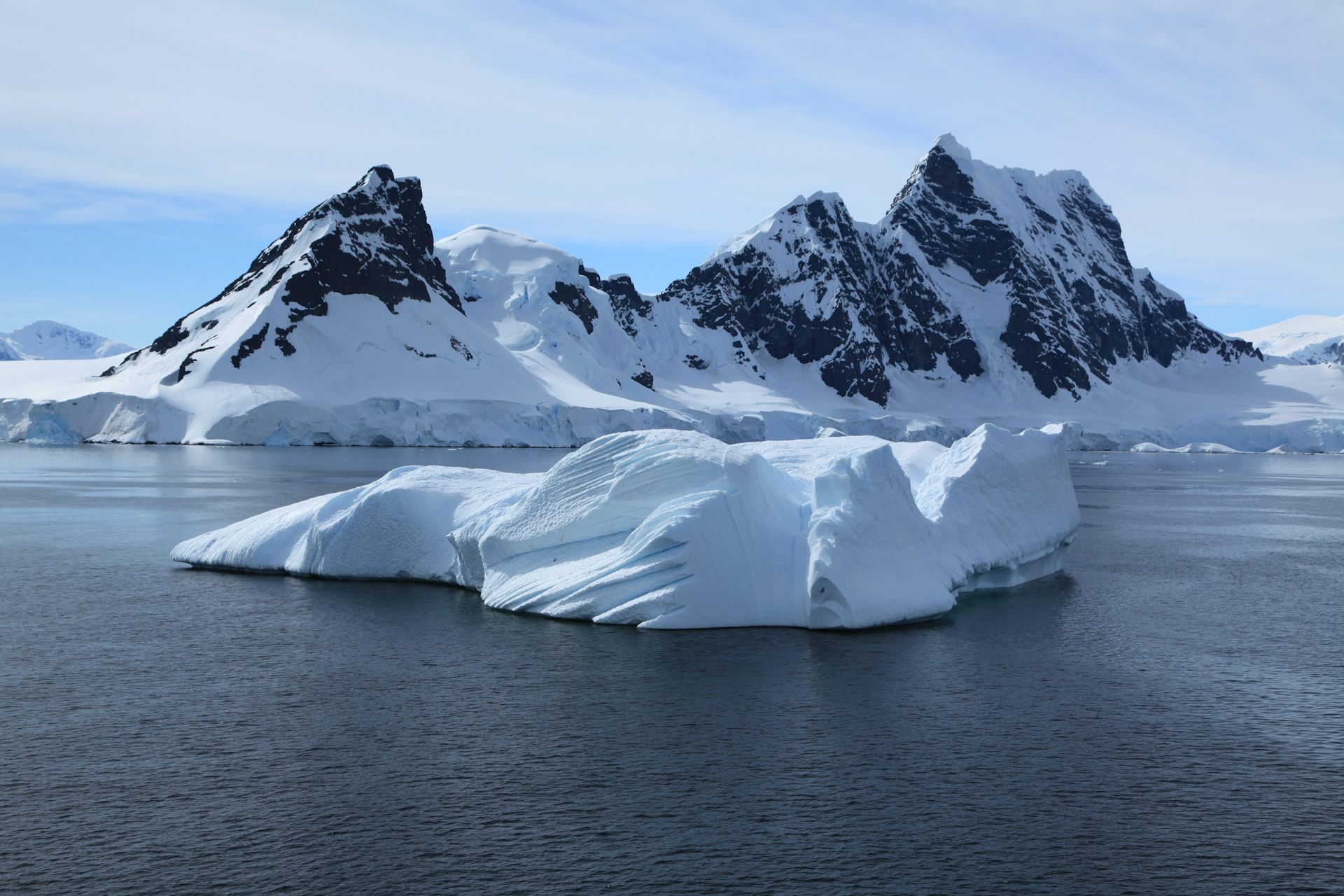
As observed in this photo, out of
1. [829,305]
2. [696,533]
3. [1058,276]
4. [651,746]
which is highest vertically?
[1058,276]

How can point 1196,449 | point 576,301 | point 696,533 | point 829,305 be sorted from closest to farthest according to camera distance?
point 696,533, point 1196,449, point 576,301, point 829,305

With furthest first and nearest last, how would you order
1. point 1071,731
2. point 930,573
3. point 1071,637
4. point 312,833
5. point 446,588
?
point 446,588
point 930,573
point 1071,637
point 1071,731
point 312,833

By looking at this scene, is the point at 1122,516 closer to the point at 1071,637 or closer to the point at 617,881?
the point at 1071,637

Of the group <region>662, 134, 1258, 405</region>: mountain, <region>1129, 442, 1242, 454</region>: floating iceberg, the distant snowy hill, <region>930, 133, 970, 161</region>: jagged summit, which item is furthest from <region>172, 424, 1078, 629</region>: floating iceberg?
<region>930, 133, 970, 161</region>: jagged summit

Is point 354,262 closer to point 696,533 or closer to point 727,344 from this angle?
point 727,344

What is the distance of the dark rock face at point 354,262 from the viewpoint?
108688mm

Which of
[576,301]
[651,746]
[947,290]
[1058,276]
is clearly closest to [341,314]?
[576,301]

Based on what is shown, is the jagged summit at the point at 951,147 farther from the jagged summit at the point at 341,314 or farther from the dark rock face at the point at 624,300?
the jagged summit at the point at 341,314

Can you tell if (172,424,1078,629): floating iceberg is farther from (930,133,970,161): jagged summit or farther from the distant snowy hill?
(930,133,970,161): jagged summit

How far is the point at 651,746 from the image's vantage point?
41.2ft

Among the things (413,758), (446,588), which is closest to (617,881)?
(413,758)

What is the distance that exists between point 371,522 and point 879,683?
1273 centimetres

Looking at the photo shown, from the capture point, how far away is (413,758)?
12.0 m

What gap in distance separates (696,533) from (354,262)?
102071mm
